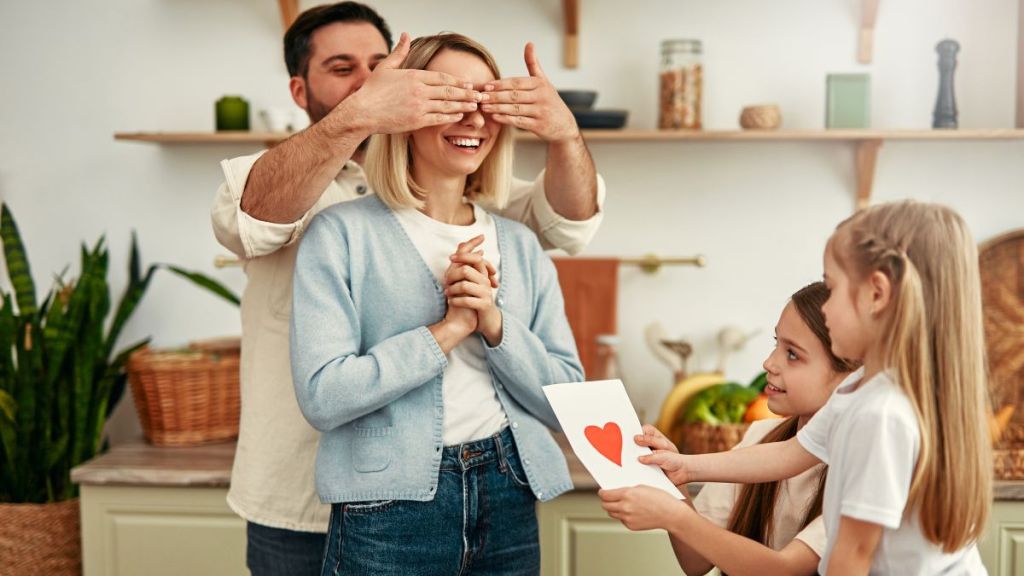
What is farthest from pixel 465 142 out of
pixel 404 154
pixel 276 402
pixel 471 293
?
pixel 276 402

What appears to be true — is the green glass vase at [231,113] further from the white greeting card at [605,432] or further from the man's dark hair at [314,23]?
the white greeting card at [605,432]

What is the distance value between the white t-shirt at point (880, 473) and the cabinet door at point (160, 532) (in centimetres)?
154

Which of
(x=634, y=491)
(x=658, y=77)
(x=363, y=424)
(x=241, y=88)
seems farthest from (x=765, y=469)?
(x=241, y=88)

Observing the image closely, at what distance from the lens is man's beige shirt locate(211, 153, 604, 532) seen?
1558mm

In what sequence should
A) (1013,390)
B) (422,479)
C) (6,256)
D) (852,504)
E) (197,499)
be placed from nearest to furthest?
(852,504) → (422,479) → (197,499) → (6,256) → (1013,390)

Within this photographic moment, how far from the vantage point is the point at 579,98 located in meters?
2.46

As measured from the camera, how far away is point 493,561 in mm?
1375

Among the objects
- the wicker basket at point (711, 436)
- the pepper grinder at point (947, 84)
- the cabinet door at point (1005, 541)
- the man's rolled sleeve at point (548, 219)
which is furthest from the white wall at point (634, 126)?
the man's rolled sleeve at point (548, 219)

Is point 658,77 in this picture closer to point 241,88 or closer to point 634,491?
point 241,88

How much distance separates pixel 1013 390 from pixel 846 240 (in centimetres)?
189

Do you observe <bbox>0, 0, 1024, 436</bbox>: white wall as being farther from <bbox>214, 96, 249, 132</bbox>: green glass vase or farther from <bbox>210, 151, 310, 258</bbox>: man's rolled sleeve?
<bbox>210, 151, 310, 258</bbox>: man's rolled sleeve

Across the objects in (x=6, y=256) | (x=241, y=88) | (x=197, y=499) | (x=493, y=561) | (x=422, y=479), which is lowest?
(x=197, y=499)

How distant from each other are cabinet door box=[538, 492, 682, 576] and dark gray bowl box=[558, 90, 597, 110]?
948mm

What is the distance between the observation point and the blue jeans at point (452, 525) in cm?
130
